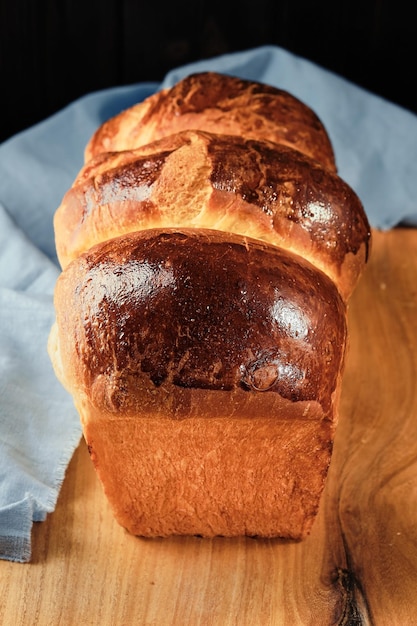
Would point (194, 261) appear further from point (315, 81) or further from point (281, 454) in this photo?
point (315, 81)

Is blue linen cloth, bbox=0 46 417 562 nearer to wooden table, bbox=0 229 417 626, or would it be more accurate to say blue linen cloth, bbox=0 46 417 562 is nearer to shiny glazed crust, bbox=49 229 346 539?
wooden table, bbox=0 229 417 626

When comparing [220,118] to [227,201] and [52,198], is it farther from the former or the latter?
[52,198]

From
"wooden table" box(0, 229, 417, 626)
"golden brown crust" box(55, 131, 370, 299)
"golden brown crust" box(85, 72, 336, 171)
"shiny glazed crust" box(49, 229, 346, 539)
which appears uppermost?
"golden brown crust" box(85, 72, 336, 171)

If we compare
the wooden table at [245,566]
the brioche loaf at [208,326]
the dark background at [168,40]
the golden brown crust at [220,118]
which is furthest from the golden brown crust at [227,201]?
the dark background at [168,40]

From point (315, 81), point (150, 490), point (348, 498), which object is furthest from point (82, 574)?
point (315, 81)

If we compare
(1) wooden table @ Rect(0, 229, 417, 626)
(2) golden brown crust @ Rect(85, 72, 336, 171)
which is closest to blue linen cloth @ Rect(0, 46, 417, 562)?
(1) wooden table @ Rect(0, 229, 417, 626)

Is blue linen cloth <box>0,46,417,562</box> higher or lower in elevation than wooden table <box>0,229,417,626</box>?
higher
